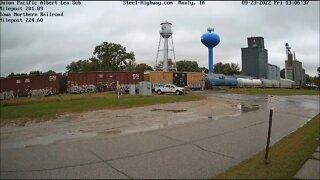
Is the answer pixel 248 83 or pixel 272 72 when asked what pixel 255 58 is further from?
pixel 248 83

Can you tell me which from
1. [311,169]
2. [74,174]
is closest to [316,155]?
[311,169]

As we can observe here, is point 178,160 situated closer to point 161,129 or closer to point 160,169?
point 160,169

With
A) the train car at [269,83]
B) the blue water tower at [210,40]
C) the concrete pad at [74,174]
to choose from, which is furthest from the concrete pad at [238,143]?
the train car at [269,83]

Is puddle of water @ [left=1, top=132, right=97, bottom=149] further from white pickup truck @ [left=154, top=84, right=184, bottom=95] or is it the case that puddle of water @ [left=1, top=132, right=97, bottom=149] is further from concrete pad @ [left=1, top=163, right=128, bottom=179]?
white pickup truck @ [left=154, top=84, right=184, bottom=95]

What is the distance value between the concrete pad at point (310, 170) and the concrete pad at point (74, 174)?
11.9 ft

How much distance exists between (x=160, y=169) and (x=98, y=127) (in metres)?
7.60

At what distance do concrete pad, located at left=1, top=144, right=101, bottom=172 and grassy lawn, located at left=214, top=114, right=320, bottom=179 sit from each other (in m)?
3.55

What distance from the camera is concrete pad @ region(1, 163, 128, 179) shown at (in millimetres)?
6688

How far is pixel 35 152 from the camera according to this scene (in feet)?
30.2

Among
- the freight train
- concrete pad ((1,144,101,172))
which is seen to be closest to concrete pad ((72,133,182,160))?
concrete pad ((1,144,101,172))

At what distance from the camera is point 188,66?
124688 mm

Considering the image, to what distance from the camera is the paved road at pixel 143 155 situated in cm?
704

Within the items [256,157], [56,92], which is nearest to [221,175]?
[256,157]

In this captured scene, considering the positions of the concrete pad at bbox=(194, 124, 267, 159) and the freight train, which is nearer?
the concrete pad at bbox=(194, 124, 267, 159)
